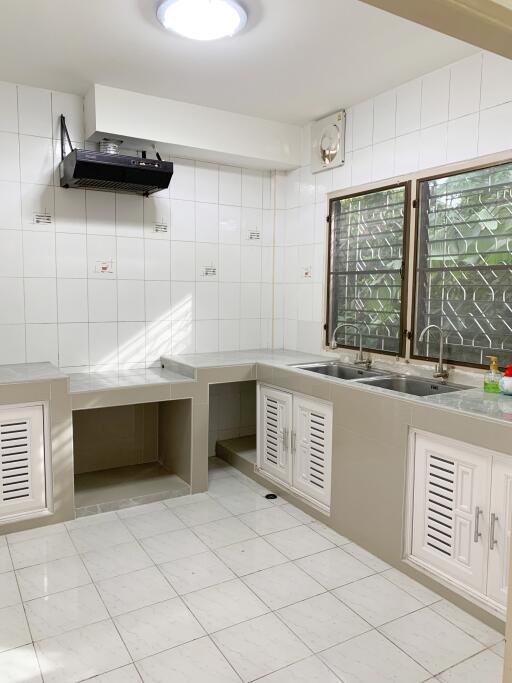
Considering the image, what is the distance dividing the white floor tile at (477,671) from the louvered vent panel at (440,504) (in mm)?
434

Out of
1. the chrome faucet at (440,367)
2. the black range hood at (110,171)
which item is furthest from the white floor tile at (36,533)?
the chrome faucet at (440,367)

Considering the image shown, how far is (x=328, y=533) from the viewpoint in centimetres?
292

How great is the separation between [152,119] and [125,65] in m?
0.47

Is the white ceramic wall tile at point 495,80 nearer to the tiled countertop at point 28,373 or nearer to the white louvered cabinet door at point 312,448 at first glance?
the white louvered cabinet door at point 312,448

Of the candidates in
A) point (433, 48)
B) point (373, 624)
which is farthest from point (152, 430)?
point (433, 48)

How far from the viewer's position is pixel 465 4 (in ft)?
3.40

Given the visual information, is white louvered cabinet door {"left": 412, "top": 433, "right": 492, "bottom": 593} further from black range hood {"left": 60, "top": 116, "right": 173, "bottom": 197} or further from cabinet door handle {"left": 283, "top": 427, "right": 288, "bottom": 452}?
black range hood {"left": 60, "top": 116, "right": 173, "bottom": 197}

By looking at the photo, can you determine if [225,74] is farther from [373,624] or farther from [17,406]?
[373,624]

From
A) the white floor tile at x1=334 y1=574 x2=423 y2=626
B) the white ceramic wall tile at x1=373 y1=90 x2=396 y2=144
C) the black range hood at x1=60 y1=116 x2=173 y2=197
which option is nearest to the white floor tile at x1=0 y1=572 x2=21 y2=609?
the white floor tile at x1=334 y1=574 x2=423 y2=626

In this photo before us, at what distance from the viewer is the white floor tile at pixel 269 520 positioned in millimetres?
2979

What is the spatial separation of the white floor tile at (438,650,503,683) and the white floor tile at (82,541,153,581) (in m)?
1.43

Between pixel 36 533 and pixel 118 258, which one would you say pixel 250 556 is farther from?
pixel 118 258

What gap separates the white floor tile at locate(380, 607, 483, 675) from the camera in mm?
1922

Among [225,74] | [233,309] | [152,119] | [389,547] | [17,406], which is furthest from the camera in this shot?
[233,309]
